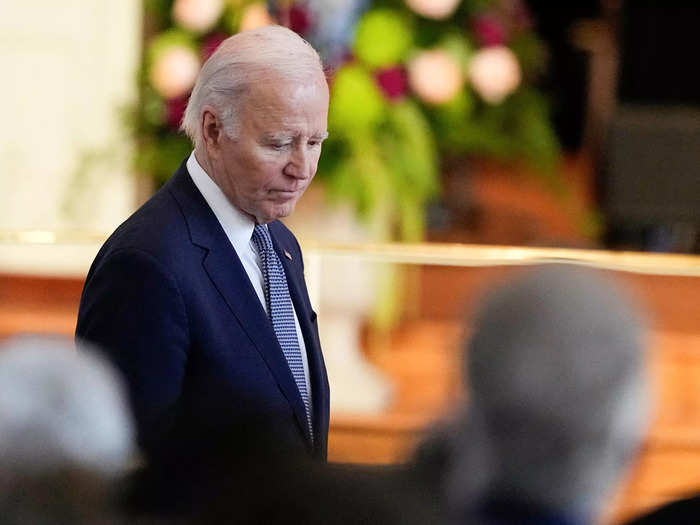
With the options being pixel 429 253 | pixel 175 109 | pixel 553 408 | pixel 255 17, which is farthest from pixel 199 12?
pixel 553 408

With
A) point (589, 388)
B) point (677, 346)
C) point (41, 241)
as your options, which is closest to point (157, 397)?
point (589, 388)

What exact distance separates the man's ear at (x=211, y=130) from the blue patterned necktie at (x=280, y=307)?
15 centimetres

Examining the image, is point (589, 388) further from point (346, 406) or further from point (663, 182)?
point (663, 182)

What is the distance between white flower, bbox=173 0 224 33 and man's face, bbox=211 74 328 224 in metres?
2.60

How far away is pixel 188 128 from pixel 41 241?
87.7 inches

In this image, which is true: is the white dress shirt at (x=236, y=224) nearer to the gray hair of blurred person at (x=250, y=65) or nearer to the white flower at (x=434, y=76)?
the gray hair of blurred person at (x=250, y=65)

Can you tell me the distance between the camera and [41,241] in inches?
170

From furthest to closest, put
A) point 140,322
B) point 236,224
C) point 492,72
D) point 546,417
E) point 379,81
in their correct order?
point 492,72 < point 379,81 < point 236,224 < point 140,322 < point 546,417

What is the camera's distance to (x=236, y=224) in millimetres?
2143

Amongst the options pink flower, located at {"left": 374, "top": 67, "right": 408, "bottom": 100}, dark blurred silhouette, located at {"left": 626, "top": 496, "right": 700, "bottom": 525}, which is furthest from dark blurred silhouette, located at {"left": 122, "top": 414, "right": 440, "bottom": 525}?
pink flower, located at {"left": 374, "top": 67, "right": 408, "bottom": 100}

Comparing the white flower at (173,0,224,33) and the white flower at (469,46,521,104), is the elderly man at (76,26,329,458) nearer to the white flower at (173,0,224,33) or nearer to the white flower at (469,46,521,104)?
the white flower at (173,0,224,33)

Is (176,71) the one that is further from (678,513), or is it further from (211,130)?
(678,513)

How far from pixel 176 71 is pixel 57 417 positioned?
3.61m

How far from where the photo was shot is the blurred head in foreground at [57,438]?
1036mm
